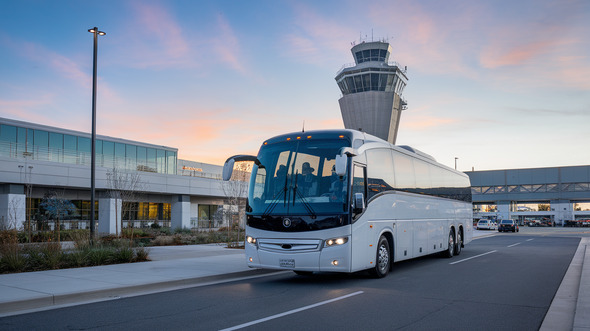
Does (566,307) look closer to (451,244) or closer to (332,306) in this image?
(332,306)

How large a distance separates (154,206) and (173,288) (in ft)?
140

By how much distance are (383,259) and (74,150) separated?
37752 mm

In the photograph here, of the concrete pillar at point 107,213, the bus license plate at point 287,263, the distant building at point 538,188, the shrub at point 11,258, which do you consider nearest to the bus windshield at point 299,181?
the bus license plate at point 287,263

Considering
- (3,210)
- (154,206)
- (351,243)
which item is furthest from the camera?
(154,206)

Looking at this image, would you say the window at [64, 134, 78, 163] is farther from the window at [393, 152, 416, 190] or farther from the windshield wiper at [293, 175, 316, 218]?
the windshield wiper at [293, 175, 316, 218]

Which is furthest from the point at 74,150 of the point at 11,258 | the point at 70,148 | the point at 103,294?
the point at 103,294

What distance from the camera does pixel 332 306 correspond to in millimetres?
8305

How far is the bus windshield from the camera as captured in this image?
10.6 meters

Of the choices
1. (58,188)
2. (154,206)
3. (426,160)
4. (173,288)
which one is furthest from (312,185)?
(154,206)

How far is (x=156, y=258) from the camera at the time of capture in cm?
1630

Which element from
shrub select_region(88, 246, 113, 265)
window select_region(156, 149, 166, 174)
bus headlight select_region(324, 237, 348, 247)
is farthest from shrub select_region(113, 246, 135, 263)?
window select_region(156, 149, 166, 174)

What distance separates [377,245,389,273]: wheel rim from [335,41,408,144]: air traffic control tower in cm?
7825

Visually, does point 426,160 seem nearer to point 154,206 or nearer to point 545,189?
point 154,206

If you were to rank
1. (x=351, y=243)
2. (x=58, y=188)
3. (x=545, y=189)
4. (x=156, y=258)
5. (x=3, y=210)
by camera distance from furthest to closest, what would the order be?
(x=545, y=189), (x=58, y=188), (x=3, y=210), (x=156, y=258), (x=351, y=243)
